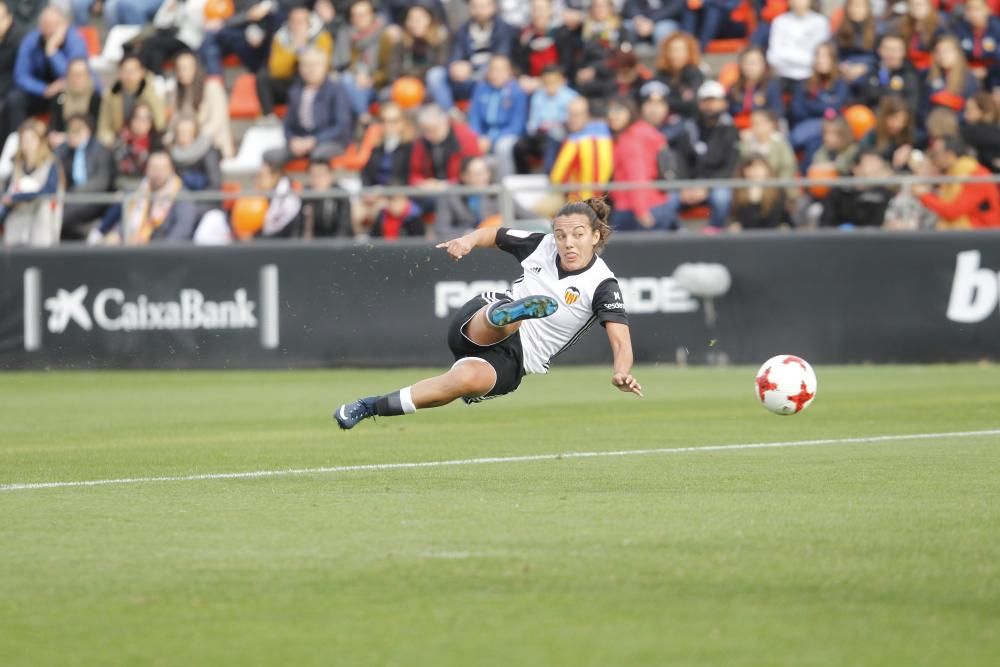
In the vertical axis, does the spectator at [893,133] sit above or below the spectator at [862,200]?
above

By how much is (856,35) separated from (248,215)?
25.7 ft

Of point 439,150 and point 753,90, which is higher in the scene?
point 753,90

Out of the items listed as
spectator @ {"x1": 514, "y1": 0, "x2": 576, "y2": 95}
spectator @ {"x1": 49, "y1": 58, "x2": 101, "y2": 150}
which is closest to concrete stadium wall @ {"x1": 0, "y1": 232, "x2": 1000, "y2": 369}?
spectator @ {"x1": 49, "y1": 58, "x2": 101, "y2": 150}

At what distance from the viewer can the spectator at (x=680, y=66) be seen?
21.9 metres

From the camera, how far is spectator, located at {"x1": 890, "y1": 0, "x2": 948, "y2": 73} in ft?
70.4

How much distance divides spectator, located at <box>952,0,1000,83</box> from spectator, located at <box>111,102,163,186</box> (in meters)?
10.5

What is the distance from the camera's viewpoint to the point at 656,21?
23391 mm

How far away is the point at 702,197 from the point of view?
67.2 feet

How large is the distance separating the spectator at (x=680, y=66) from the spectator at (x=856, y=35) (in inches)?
70.5

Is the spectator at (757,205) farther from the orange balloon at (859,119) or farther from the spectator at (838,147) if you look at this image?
the orange balloon at (859,119)

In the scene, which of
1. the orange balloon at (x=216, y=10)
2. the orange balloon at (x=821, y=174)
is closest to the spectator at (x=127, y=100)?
the orange balloon at (x=216, y=10)

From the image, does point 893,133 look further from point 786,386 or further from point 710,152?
point 786,386

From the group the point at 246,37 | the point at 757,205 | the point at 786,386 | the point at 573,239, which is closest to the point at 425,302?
the point at 757,205

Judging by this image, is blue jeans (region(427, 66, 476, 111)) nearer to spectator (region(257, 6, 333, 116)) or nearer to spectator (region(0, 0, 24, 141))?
spectator (region(257, 6, 333, 116))
